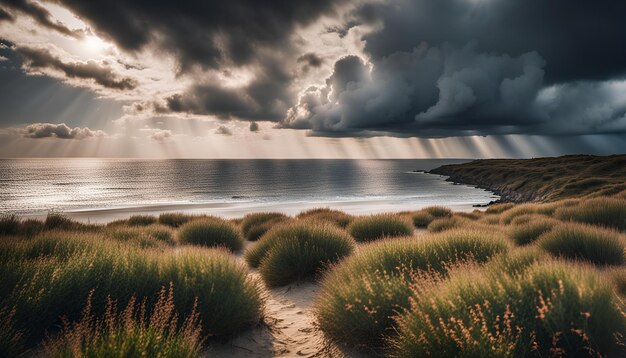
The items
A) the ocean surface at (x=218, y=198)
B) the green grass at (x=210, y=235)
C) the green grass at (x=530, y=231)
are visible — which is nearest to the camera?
the green grass at (x=530, y=231)

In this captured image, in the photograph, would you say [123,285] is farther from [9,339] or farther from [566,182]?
[566,182]

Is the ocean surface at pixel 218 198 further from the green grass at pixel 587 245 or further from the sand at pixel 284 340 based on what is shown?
the sand at pixel 284 340

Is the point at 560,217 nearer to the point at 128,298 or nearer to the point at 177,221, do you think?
the point at 128,298

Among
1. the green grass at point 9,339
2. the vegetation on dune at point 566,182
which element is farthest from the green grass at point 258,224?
the vegetation on dune at point 566,182

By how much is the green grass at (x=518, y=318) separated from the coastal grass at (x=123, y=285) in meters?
2.35

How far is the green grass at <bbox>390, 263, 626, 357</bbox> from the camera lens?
342 centimetres

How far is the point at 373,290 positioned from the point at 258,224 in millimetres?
12766

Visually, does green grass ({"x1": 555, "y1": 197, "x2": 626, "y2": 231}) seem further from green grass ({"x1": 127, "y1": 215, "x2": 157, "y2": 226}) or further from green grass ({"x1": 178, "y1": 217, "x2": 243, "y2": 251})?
green grass ({"x1": 127, "y1": 215, "x2": 157, "y2": 226})

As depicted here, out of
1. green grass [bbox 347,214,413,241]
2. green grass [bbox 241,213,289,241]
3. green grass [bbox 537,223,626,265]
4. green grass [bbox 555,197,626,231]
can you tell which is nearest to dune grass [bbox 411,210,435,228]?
green grass [bbox 347,214,413,241]

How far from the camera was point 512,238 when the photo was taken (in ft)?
36.2

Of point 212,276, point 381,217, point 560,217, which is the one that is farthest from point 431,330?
point 560,217

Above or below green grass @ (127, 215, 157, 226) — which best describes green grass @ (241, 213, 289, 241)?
above

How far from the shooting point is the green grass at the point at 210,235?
42.2 feet

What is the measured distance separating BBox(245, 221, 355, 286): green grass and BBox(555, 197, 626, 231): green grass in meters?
8.99
